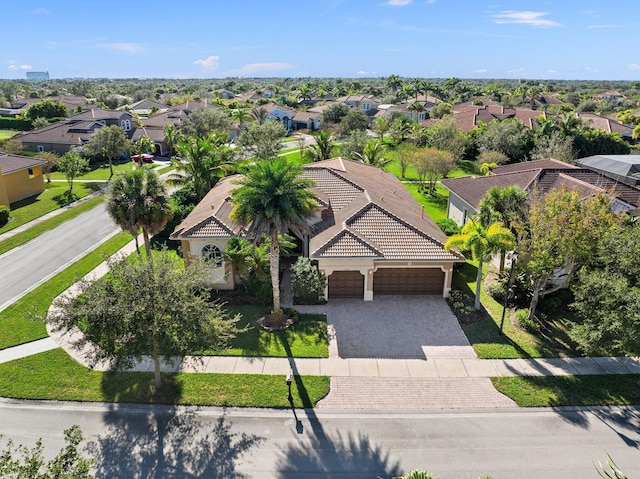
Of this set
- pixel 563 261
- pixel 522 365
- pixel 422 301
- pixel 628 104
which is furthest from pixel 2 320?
pixel 628 104

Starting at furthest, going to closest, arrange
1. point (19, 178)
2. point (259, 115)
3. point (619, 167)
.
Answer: point (259, 115), point (19, 178), point (619, 167)

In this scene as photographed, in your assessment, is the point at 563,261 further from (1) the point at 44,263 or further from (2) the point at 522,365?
(1) the point at 44,263

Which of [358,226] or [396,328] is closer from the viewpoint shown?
[396,328]

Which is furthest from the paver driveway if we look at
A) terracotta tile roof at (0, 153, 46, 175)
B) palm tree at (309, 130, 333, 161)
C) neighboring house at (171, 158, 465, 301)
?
terracotta tile roof at (0, 153, 46, 175)

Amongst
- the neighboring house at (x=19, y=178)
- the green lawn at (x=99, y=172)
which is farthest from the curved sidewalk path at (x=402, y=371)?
the green lawn at (x=99, y=172)

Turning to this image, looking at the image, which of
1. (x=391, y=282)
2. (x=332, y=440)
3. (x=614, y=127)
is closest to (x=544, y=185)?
(x=391, y=282)

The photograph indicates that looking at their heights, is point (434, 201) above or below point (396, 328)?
above

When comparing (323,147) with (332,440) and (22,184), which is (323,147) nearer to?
(22,184)

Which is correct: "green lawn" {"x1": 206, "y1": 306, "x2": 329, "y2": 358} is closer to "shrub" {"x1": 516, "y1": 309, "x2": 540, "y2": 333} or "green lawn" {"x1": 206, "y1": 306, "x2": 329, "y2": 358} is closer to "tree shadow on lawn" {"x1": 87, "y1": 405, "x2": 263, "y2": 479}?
"tree shadow on lawn" {"x1": 87, "y1": 405, "x2": 263, "y2": 479}

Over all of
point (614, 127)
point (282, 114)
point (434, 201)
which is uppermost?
point (282, 114)
